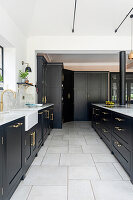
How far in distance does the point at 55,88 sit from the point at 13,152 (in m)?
3.83

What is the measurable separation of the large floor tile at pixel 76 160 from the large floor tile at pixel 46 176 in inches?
9.0

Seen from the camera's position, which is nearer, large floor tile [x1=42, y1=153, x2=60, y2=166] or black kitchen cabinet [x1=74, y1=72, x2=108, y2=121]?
large floor tile [x1=42, y1=153, x2=60, y2=166]

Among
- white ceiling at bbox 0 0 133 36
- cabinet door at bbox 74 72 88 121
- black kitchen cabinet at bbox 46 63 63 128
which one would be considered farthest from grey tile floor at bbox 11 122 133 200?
cabinet door at bbox 74 72 88 121

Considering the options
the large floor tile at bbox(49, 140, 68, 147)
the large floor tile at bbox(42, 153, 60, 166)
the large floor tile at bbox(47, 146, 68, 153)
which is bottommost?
the large floor tile at bbox(49, 140, 68, 147)

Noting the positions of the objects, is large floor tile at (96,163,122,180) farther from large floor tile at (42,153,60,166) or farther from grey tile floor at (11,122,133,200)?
large floor tile at (42,153,60,166)

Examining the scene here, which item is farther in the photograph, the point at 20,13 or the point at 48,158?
the point at 20,13

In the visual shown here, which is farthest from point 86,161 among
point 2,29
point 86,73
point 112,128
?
point 86,73

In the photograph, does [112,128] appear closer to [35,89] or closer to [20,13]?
[35,89]

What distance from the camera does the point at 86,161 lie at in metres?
2.65

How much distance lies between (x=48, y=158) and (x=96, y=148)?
1.13 meters

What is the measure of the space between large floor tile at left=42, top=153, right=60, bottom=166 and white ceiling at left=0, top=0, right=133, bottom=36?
2.82 meters

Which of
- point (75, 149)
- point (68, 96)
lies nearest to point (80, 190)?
point (75, 149)

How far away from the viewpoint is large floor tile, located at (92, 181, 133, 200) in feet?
5.52

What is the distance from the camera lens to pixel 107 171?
2289 millimetres
